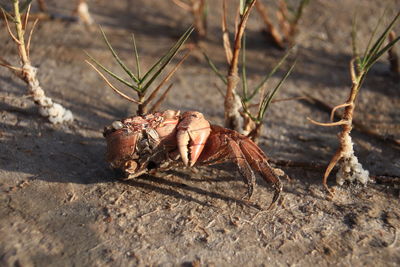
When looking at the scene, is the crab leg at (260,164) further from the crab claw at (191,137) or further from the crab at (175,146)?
the crab claw at (191,137)

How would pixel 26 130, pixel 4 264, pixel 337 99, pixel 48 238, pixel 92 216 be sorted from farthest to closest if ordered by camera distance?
pixel 337 99 → pixel 26 130 → pixel 92 216 → pixel 48 238 → pixel 4 264

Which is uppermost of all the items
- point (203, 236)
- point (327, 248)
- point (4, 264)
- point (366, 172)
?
point (366, 172)

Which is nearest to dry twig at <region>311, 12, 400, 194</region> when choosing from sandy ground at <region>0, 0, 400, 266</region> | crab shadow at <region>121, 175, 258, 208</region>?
sandy ground at <region>0, 0, 400, 266</region>

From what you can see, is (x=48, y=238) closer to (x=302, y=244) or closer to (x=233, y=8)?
(x=302, y=244)

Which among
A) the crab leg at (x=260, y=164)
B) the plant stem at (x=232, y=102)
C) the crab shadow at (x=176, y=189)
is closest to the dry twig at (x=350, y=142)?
the crab leg at (x=260, y=164)

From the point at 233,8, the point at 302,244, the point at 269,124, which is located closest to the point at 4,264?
the point at 302,244

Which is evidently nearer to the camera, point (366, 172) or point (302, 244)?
point (302, 244)

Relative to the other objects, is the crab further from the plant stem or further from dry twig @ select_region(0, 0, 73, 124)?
dry twig @ select_region(0, 0, 73, 124)

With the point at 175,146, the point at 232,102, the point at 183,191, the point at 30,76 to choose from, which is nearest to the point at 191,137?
the point at 175,146
